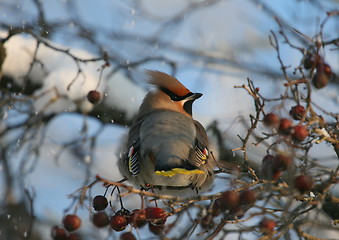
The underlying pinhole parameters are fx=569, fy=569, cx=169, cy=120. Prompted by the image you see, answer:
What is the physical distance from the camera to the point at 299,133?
6.40ft

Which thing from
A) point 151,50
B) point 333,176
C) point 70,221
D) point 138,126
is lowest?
point 70,221

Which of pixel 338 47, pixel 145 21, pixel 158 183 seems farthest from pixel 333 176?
pixel 145 21

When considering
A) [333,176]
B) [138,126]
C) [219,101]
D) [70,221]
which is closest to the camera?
[333,176]

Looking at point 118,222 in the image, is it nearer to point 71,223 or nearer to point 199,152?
point 71,223

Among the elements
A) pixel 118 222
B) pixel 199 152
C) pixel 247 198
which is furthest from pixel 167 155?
pixel 247 198

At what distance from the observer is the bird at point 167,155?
2689 mm

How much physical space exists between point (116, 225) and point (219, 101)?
3.13 m

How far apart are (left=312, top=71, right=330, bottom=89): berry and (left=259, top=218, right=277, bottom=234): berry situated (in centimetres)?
59

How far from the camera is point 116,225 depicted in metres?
2.29

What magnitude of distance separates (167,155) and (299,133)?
89 cm

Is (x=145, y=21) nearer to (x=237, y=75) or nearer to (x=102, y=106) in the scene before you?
(x=237, y=75)

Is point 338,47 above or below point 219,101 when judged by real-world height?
below

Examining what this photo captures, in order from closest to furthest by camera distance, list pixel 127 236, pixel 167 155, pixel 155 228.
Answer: pixel 127 236
pixel 155 228
pixel 167 155

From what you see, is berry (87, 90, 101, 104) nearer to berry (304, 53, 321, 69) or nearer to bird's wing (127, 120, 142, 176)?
bird's wing (127, 120, 142, 176)
